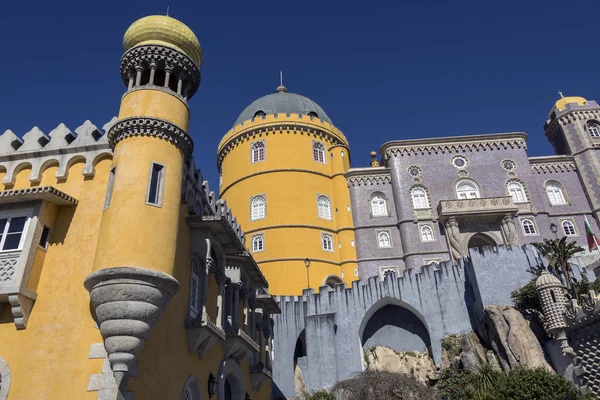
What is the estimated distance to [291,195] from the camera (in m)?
35.0

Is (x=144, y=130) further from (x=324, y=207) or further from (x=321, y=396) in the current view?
(x=324, y=207)

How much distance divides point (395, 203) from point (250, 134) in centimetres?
1308

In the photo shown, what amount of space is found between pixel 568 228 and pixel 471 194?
295 inches

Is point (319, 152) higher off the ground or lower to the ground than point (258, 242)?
higher

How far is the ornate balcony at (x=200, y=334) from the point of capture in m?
12.5

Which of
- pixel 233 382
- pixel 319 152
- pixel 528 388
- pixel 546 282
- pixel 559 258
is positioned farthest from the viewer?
pixel 319 152

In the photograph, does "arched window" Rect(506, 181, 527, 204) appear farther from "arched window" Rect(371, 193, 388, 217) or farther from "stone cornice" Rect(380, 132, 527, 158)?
"arched window" Rect(371, 193, 388, 217)

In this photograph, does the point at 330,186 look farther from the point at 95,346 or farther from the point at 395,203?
the point at 95,346

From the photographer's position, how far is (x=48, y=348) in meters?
10.3

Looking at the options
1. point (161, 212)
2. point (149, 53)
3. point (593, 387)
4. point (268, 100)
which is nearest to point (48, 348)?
point (161, 212)

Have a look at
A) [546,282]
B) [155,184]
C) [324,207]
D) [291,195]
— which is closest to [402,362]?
[546,282]

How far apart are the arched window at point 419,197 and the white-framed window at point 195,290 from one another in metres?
24.7

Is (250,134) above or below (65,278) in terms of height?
above

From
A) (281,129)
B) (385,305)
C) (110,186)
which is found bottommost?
(110,186)
